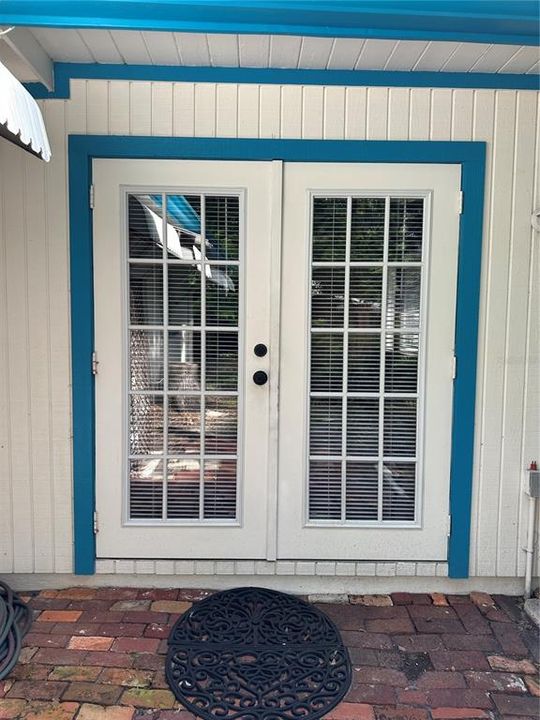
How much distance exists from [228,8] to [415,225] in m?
1.21

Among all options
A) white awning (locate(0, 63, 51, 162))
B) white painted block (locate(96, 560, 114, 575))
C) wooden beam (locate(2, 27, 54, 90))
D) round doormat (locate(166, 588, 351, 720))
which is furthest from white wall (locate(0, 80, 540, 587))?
white awning (locate(0, 63, 51, 162))

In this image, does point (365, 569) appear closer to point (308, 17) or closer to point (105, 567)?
point (105, 567)

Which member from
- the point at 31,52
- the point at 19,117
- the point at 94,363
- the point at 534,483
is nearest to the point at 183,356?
the point at 94,363

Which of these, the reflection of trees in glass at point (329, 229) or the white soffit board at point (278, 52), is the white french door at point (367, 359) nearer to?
the reflection of trees in glass at point (329, 229)

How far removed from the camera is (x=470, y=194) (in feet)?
7.45

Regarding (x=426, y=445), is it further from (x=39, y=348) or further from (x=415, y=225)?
(x=39, y=348)

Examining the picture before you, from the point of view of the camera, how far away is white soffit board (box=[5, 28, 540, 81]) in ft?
6.52

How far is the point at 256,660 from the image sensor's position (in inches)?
73.4

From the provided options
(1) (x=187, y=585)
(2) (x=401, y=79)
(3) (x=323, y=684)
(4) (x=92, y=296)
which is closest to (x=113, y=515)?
(1) (x=187, y=585)

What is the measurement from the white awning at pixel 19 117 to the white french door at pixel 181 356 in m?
0.56

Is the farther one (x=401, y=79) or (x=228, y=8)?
(x=401, y=79)

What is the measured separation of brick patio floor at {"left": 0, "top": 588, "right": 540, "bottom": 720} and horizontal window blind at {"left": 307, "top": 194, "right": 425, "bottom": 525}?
0.47 meters

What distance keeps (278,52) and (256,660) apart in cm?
243

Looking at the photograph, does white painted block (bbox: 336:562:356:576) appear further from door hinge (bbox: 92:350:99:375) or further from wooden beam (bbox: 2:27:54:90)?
wooden beam (bbox: 2:27:54:90)
